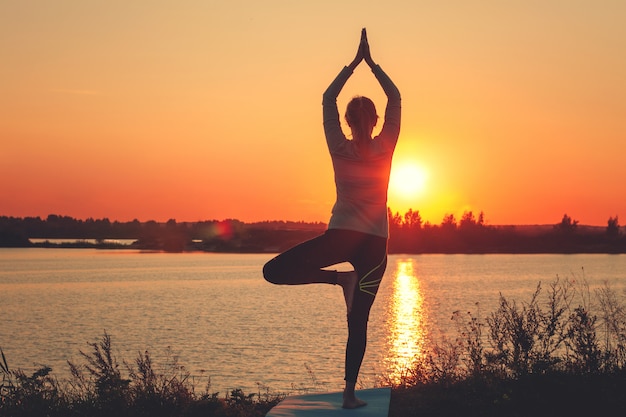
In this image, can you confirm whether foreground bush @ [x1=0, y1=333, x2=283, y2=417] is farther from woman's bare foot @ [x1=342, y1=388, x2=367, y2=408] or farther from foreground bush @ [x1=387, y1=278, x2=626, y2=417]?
foreground bush @ [x1=387, y1=278, x2=626, y2=417]

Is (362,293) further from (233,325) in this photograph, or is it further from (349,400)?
(233,325)

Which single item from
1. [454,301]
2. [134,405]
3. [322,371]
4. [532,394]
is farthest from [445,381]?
[454,301]

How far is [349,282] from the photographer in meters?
6.80

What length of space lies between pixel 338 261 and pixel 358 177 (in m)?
0.73

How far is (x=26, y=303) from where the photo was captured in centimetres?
6081

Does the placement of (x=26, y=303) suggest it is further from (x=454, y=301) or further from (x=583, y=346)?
(x=583, y=346)

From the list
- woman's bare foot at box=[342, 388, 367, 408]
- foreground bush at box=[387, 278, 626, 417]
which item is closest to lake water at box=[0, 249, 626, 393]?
foreground bush at box=[387, 278, 626, 417]

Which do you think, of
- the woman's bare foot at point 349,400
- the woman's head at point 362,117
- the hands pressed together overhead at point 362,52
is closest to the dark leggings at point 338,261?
the woman's bare foot at point 349,400

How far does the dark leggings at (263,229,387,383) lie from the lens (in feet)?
21.4

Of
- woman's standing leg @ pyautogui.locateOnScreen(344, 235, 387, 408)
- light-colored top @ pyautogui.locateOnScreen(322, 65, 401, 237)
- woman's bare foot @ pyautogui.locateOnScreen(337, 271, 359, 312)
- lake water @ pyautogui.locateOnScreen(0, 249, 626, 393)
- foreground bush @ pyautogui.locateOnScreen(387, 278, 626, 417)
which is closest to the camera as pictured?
light-colored top @ pyautogui.locateOnScreen(322, 65, 401, 237)

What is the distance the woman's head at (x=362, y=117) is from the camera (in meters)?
6.50

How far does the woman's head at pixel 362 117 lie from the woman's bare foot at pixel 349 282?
1.19 m

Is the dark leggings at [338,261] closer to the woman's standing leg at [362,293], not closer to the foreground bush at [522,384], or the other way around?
the woman's standing leg at [362,293]

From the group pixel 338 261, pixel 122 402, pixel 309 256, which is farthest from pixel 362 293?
pixel 122 402
